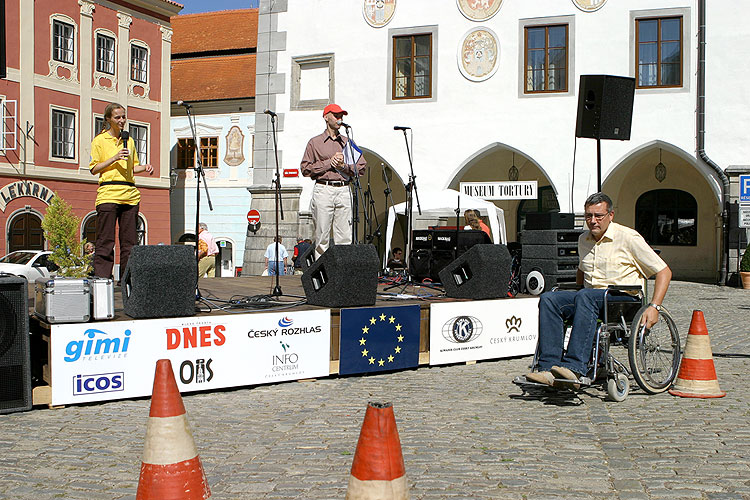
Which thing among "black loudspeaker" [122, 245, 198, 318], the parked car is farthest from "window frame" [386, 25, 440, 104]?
"black loudspeaker" [122, 245, 198, 318]

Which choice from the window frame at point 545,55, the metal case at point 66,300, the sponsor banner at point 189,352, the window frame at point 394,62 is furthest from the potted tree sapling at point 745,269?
the metal case at point 66,300

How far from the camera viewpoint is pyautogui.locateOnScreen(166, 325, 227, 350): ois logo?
624 cm

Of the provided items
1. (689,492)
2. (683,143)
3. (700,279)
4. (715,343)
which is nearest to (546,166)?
(683,143)

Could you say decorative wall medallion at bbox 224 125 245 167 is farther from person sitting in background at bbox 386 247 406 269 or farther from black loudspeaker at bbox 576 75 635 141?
black loudspeaker at bbox 576 75 635 141

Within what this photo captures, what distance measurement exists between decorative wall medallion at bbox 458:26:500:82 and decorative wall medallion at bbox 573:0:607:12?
203cm

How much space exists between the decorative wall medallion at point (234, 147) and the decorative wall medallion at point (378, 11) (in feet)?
39.0

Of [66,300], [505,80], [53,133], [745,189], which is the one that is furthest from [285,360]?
[53,133]

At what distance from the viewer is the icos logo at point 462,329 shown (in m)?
7.83

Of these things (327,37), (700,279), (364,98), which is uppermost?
(327,37)

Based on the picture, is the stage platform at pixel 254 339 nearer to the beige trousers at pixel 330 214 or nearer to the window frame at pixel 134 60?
the beige trousers at pixel 330 214

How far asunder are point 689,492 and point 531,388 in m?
2.68

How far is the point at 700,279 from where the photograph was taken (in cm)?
2266

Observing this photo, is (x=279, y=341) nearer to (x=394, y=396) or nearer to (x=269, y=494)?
(x=394, y=396)

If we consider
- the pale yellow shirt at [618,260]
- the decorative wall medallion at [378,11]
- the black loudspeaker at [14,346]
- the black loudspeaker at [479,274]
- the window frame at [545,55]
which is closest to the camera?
the black loudspeaker at [14,346]
